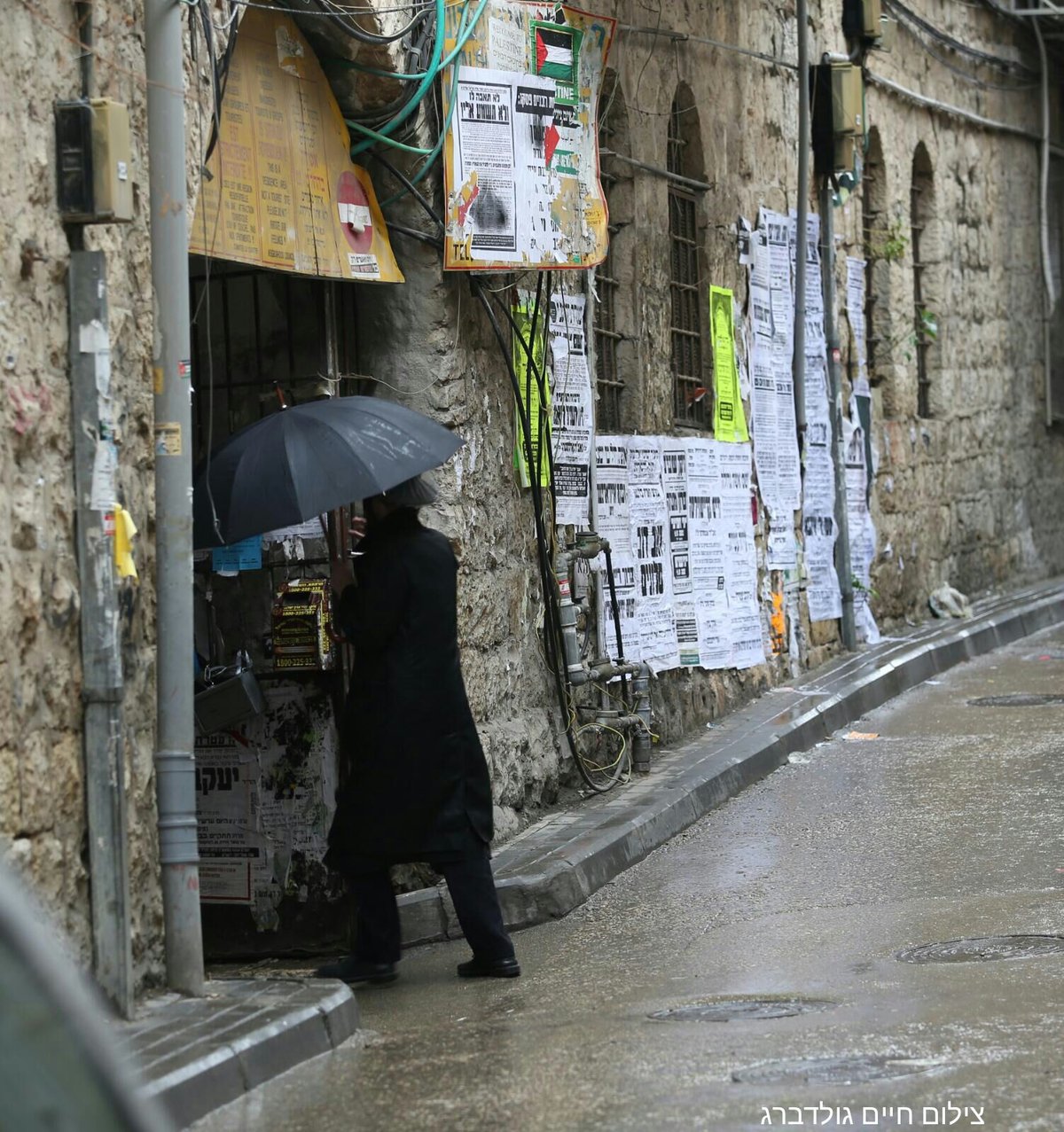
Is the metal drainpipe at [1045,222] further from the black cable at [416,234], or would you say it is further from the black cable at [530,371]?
the black cable at [416,234]

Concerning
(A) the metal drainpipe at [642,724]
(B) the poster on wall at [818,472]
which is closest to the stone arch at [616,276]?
(A) the metal drainpipe at [642,724]

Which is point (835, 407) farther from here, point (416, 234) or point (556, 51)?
point (416, 234)

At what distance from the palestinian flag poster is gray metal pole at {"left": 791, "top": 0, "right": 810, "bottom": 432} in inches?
176

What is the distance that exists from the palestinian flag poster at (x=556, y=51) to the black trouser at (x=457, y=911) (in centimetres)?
380

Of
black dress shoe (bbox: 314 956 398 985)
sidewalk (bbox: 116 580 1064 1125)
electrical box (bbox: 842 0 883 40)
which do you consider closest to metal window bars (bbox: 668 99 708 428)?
sidewalk (bbox: 116 580 1064 1125)

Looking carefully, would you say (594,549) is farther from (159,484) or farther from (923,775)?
(159,484)

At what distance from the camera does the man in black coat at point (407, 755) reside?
20.0 feet

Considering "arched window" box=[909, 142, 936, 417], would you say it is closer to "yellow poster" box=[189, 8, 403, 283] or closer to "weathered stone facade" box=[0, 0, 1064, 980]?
"weathered stone facade" box=[0, 0, 1064, 980]

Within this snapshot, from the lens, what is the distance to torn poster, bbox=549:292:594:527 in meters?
8.97

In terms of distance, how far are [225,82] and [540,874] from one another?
10.2ft

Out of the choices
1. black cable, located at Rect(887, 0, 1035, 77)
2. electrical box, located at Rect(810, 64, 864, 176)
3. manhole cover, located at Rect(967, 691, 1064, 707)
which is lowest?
manhole cover, located at Rect(967, 691, 1064, 707)

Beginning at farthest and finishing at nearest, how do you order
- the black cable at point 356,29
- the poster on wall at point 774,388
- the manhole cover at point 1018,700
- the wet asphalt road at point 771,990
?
the poster on wall at point 774,388 → the manhole cover at point 1018,700 → the black cable at point 356,29 → the wet asphalt road at point 771,990

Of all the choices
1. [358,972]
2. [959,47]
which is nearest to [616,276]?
[358,972]

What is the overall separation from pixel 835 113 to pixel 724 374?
266 cm
